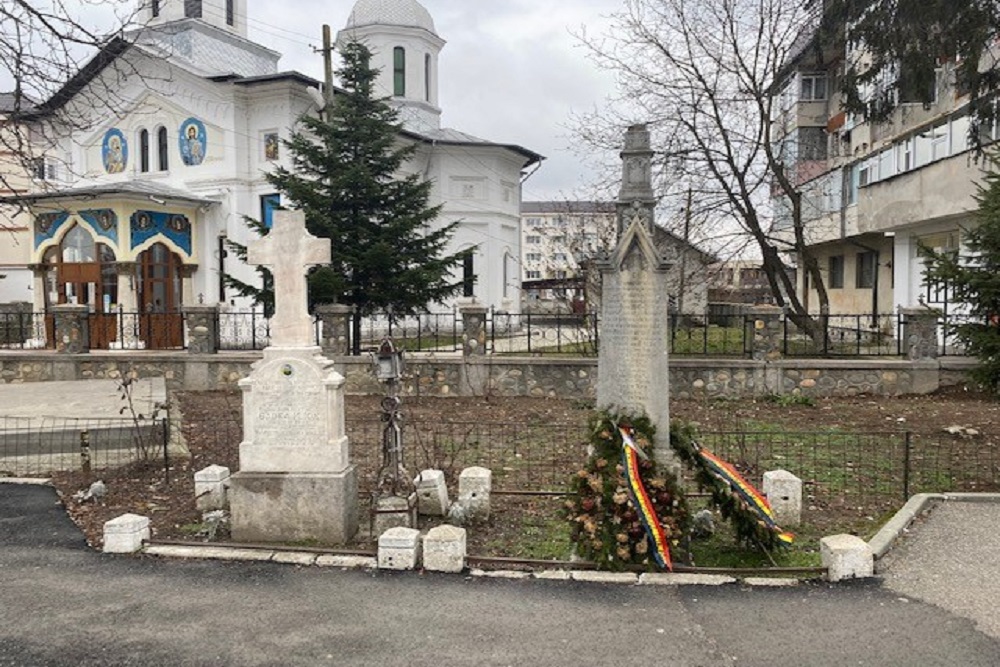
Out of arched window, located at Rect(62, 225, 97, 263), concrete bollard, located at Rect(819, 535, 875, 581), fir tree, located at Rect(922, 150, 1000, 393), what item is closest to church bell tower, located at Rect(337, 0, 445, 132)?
arched window, located at Rect(62, 225, 97, 263)

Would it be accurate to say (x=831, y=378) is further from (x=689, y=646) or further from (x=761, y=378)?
(x=689, y=646)

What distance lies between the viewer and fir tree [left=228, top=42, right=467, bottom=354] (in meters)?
16.5

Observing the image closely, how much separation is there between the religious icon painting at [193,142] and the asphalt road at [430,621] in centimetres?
2131

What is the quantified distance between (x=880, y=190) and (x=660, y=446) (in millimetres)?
18398

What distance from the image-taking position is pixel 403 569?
19.0ft

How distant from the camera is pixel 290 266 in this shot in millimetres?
6879

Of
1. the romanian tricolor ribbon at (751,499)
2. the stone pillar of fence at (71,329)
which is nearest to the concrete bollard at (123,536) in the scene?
the romanian tricolor ribbon at (751,499)

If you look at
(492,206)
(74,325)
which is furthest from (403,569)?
(492,206)

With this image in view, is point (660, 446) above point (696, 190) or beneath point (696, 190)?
beneath

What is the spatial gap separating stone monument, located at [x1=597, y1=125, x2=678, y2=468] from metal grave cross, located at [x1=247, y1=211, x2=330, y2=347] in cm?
282

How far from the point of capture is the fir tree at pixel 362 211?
16.5 metres

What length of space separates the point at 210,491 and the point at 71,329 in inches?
448

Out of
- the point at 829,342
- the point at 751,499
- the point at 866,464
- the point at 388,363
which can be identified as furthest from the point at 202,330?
the point at 829,342

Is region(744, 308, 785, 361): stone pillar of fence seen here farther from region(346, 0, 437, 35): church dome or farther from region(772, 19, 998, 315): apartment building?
region(346, 0, 437, 35): church dome
